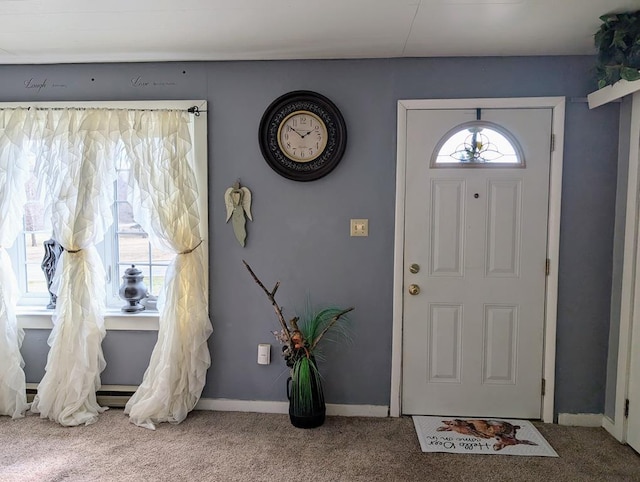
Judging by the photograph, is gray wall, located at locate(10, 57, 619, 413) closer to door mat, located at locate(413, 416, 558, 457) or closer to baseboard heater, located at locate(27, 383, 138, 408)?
baseboard heater, located at locate(27, 383, 138, 408)

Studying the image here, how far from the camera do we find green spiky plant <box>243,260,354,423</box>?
2666 millimetres

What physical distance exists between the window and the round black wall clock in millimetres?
626

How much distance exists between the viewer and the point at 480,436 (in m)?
2.59

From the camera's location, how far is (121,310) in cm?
303

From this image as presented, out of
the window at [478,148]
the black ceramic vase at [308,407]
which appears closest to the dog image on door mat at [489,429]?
the black ceramic vase at [308,407]

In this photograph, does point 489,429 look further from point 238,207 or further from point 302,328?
point 238,207

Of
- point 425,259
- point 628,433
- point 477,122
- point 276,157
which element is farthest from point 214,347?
point 628,433

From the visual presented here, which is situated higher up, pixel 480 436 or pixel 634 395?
pixel 634 395

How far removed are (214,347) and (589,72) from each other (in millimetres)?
2890

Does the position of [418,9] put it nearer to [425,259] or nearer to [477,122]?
[477,122]

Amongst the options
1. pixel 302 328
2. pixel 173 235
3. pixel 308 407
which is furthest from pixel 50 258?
pixel 308 407

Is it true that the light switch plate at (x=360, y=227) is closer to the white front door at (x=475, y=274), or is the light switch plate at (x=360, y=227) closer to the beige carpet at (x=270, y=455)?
the white front door at (x=475, y=274)

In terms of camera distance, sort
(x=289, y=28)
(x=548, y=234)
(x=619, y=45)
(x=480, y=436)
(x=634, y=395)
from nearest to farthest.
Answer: (x=619, y=45) → (x=289, y=28) → (x=634, y=395) → (x=480, y=436) → (x=548, y=234)

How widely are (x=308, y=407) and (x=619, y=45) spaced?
8.37 ft
